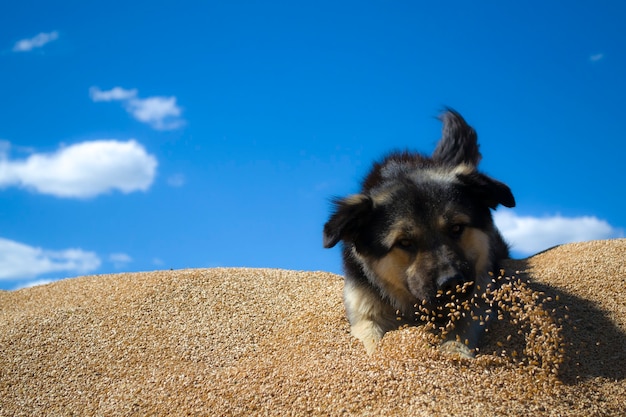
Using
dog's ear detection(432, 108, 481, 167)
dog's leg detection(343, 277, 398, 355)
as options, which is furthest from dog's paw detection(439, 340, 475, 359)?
dog's ear detection(432, 108, 481, 167)

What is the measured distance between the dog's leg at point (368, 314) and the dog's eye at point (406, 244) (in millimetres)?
605

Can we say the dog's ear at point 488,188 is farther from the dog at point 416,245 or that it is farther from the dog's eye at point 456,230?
the dog's eye at point 456,230

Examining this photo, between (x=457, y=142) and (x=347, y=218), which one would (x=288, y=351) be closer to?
(x=347, y=218)

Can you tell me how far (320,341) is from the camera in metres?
5.23

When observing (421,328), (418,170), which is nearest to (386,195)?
(418,170)

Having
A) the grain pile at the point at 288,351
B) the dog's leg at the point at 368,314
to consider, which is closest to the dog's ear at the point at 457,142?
the grain pile at the point at 288,351

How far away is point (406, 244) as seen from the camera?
4.64 metres

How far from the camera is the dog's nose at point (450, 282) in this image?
4301 millimetres

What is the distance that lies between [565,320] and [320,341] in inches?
81.3

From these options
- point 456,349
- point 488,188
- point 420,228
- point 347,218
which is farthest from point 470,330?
point 347,218

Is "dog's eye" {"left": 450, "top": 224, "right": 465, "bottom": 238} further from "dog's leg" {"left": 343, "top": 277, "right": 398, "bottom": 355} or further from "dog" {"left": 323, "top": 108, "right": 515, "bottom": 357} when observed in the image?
"dog's leg" {"left": 343, "top": 277, "right": 398, "bottom": 355}

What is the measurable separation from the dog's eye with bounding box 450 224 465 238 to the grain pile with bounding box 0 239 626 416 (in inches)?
22.0

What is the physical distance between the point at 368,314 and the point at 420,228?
0.98 m

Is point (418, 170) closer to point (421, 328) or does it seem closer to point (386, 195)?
point (386, 195)
